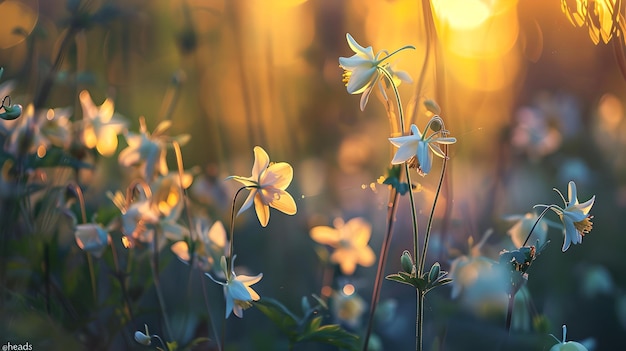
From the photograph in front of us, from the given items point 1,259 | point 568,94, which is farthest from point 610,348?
point 1,259

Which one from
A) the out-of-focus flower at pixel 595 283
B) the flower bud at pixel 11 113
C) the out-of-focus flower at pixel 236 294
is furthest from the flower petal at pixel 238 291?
the out-of-focus flower at pixel 595 283

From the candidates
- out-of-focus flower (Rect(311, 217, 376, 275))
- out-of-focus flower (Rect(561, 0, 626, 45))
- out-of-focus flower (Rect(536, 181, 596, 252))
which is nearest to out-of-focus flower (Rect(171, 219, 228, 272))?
out-of-focus flower (Rect(311, 217, 376, 275))

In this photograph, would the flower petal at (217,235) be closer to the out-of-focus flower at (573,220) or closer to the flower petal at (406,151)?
the flower petal at (406,151)

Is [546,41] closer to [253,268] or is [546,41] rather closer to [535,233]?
[535,233]

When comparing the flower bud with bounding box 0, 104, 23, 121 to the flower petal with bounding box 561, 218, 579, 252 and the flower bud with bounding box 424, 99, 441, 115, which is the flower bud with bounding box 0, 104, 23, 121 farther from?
the flower petal with bounding box 561, 218, 579, 252

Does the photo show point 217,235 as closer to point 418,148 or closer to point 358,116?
point 418,148

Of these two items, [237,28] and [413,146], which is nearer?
[413,146]

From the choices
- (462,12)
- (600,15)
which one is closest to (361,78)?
(600,15)
